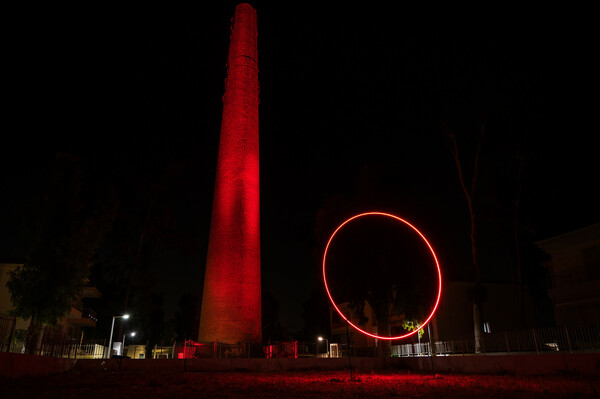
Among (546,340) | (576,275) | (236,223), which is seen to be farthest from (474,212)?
(236,223)

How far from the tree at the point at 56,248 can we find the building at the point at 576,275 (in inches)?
1078

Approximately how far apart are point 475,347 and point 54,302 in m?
21.7

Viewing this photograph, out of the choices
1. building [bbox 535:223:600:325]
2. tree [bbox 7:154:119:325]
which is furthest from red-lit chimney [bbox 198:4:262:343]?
building [bbox 535:223:600:325]

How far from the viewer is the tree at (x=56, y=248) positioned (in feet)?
74.4

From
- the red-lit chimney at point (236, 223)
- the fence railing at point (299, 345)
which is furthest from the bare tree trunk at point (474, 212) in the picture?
the red-lit chimney at point (236, 223)

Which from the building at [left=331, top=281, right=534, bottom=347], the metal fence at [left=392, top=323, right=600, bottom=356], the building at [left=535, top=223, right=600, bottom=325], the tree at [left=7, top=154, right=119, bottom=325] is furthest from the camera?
the building at [left=331, top=281, right=534, bottom=347]

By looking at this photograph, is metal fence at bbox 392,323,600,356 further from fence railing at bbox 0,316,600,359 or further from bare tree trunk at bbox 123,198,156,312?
bare tree trunk at bbox 123,198,156,312

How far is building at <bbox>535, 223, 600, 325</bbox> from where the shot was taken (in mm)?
25609

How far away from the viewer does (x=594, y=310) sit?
1000 inches

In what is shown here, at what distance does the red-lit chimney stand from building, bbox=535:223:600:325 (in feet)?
60.9

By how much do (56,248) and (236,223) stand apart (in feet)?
32.8

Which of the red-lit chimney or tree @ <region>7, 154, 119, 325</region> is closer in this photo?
tree @ <region>7, 154, 119, 325</region>

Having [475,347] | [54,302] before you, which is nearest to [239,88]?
[54,302]

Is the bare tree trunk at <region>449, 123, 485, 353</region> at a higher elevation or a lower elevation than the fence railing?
higher
